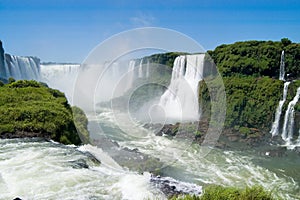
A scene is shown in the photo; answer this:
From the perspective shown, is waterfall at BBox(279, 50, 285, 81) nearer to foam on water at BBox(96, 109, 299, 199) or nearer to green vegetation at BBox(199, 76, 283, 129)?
green vegetation at BBox(199, 76, 283, 129)

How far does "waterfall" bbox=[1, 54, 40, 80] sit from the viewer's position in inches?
1874

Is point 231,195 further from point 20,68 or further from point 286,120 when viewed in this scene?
point 20,68

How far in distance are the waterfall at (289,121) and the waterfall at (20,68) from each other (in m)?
39.7

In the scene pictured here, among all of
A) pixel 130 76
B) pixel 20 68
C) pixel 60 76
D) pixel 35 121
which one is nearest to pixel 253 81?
pixel 130 76

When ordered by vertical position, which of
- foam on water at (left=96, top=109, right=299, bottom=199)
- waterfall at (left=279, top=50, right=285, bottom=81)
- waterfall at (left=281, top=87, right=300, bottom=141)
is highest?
waterfall at (left=279, top=50, right=285, bottom=81)

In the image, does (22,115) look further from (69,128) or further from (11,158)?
(11,158)

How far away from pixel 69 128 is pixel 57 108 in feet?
6.52

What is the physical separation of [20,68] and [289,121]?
41232 mm

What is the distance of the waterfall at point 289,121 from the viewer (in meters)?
25.5

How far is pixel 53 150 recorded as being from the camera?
1122 centimetres

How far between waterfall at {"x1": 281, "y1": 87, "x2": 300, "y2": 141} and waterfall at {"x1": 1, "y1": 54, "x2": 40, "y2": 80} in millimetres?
39697

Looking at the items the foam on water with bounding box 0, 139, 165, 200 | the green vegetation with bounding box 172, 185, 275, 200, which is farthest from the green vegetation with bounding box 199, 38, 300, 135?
the green vegetation with bounding box 172, 185, 275, 200

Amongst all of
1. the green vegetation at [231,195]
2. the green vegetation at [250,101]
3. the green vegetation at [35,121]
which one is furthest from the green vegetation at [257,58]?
the green vegetation at [231,195]

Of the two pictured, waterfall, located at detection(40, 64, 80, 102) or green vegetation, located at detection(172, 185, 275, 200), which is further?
waterfall, located at detection(40, 64, 80, 102)
